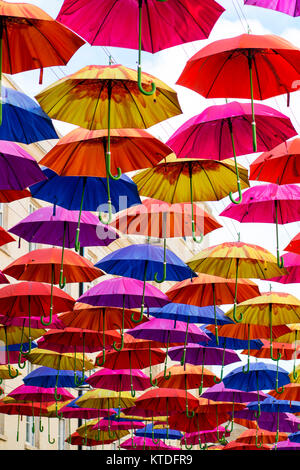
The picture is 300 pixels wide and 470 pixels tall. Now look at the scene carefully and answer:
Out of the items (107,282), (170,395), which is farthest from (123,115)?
(170,395)

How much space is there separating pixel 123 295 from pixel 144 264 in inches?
30.1

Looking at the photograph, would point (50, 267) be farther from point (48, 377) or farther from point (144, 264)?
point (48, 377)

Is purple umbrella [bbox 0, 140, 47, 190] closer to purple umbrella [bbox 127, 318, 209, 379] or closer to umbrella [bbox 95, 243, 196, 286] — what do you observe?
umbrella [bbox 95, 243, 196, 286]

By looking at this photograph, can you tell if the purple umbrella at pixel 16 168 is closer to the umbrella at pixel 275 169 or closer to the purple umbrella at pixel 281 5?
the umbrella at pixel 275 169

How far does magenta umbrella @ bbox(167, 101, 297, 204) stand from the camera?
26.7 feet

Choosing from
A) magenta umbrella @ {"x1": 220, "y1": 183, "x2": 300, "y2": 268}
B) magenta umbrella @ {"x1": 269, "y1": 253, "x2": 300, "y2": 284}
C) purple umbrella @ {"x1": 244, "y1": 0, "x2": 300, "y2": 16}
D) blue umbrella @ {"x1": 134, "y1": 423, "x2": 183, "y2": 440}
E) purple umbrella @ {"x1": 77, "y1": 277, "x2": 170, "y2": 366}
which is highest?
purple umbrella @ {"x1": 244, "y1": 0, "x2": 300, "y2": 16}

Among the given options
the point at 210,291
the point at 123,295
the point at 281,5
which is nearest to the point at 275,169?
the point at 281,5

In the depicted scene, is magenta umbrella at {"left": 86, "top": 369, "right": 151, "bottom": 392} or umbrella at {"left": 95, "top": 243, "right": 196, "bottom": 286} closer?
umbrella at {"left": 95, "top": 243, "right": 196, "bottom": 286}

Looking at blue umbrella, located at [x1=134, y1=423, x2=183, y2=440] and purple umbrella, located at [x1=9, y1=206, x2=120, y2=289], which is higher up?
purple umbrella, located at [x1=9, y1=206, x2=120, y2=289]

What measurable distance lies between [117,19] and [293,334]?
28.4ft

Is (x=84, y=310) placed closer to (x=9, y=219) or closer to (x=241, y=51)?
(x=241, y=51)

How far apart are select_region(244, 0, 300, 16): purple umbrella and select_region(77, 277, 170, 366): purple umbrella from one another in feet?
19.1

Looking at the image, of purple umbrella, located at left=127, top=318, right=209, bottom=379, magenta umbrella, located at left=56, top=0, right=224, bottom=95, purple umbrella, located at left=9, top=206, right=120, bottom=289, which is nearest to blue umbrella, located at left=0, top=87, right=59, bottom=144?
magenta umbrella, located at left=56, top=0, right=224, bottom=95
